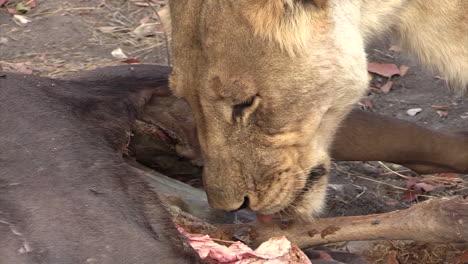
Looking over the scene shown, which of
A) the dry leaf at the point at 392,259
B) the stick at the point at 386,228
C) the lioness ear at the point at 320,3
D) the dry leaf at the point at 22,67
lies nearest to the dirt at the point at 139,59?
the dry leaf at the point at 22,67

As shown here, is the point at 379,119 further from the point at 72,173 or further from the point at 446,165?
the point at 72,173

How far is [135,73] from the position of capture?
355 centimetres

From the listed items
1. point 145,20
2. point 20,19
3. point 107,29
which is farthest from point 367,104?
point 20,19

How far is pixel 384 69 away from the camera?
530 centimetres

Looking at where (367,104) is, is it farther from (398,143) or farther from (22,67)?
(22,67)

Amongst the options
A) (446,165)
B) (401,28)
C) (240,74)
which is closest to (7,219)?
(240,74)

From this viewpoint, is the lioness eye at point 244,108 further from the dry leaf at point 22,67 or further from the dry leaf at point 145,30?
the dry leaf at point 145,30

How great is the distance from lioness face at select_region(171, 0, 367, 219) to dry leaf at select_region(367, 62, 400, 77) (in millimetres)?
2068

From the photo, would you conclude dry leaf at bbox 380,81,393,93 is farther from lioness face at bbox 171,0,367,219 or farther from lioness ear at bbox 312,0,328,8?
lioness ear at bbox 312,0,328,8

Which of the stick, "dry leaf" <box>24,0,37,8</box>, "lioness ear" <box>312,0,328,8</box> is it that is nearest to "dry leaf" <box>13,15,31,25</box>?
"dry leaf" <box>24,0,37,8</box>

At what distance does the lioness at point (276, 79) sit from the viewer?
296 cm

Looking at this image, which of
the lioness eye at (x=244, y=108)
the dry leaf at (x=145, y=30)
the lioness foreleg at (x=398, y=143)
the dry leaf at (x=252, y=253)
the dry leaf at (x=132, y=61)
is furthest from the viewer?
the dry leaf at (x=145, y=30)

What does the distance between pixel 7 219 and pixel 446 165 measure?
6.54 feet

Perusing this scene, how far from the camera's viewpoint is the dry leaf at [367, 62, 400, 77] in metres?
5.28
